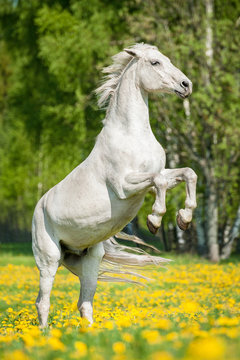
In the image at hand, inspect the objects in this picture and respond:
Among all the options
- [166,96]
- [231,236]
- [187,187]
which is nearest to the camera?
[187,187]

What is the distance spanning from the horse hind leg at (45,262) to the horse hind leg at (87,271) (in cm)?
23

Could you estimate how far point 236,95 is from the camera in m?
15.3

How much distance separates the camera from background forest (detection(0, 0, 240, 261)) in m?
15.7

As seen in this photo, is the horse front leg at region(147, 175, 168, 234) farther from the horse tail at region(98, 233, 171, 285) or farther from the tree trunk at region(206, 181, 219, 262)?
the tree trunk at region(206, 181, 219, 262)

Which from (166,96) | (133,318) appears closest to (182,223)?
(133,318)

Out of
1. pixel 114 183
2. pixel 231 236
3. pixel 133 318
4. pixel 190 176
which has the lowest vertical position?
pixel 231 236

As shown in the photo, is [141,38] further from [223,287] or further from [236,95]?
[223,287]

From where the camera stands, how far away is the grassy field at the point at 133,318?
262cm

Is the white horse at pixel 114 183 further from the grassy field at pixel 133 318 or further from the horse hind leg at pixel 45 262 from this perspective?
the grassy field at pixel 133 318

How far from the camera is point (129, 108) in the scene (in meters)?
5.41

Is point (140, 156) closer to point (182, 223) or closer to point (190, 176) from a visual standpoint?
point (190, 176)

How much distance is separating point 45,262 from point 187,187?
1805 mm

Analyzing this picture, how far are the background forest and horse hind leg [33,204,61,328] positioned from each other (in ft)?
22.2

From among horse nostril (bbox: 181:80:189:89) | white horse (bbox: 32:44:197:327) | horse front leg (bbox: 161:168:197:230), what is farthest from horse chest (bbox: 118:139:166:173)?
horse nostril (bbox: 181:80:189:89)
